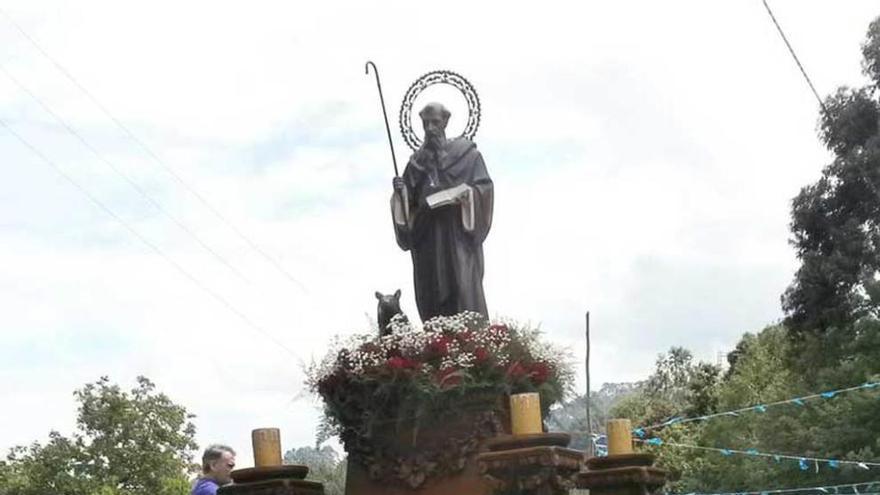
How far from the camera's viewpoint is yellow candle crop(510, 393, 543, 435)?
14.5ft

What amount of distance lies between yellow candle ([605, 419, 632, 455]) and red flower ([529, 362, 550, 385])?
126cm

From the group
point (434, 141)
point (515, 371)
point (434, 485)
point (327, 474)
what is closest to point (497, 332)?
point (515, 371)

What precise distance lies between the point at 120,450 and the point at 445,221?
22.8m

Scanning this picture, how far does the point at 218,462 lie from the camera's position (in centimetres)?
604

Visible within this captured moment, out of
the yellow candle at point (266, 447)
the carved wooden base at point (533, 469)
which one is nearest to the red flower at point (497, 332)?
the yellow candle at point (266, 447)

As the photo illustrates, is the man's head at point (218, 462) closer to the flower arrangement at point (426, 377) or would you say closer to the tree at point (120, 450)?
the flower arrangement at point (426, 377)

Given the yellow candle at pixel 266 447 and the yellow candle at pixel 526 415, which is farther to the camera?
the yellow candle at pixel 266 447

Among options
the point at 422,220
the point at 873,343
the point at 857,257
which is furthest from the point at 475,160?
the point at 857,257

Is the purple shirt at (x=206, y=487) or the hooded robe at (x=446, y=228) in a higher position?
the hooded robe at (x=446, y=228)

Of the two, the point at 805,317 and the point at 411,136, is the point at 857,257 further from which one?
the point at 411,136

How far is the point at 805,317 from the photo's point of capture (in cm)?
2530

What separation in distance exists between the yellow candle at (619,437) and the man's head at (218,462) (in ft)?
6.79

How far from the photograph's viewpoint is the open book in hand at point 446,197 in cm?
721

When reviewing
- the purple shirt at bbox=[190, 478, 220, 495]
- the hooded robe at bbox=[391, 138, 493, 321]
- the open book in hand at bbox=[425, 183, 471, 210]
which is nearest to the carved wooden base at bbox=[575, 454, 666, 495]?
the purple shirt at bbox=[190, 478, 220, 495]
